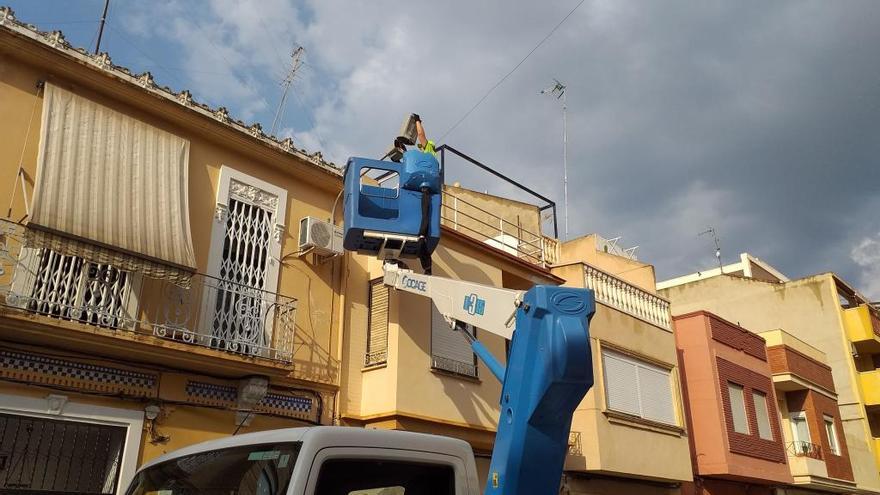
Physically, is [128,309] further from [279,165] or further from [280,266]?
[279,165]

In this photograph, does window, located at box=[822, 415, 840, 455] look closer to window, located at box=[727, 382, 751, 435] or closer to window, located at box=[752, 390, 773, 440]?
window, located at box=[752, 390, 773, 440]

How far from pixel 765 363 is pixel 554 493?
18.6 meters

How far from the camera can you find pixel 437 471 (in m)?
3.97

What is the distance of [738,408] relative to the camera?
19.0m

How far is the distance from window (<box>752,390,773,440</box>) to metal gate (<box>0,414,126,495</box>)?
1671 centimetres

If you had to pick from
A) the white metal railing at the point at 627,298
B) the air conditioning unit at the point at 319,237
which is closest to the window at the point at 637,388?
the white metal railing at the point at 627,298

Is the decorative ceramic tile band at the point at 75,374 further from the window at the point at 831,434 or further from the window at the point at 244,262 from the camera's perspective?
the window at the point at 831,434

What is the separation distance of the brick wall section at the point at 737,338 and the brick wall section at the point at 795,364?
1639mm

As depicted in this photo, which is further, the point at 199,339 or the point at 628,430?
the point at 628,430

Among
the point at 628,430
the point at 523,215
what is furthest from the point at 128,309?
the point at 523,215

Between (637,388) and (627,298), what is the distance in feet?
6.75

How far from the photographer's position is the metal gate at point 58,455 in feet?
26.4

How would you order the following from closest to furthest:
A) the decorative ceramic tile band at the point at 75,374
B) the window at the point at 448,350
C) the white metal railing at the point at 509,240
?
the decorative ceramic tile band at the point at 75,374, the window at the point at 448,350, the white metal railing at the point at 509,240

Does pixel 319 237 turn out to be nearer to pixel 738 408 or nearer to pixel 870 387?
pixel 738 408
